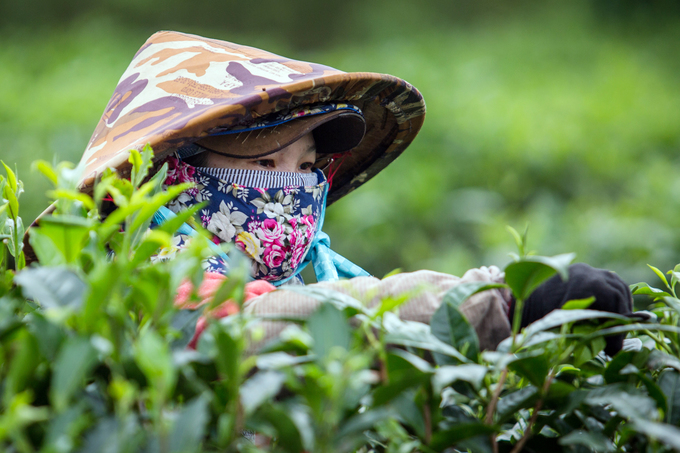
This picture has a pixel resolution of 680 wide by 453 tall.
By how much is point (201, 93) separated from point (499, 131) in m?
2.48

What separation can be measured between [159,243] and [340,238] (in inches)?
93.6

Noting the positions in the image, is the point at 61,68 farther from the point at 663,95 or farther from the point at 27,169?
the point at 663,95

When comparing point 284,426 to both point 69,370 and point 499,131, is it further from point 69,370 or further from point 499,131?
point 499,131

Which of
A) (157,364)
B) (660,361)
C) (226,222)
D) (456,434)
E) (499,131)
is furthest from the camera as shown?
(499,131)

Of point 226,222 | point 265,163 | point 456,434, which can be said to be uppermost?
point 456,434

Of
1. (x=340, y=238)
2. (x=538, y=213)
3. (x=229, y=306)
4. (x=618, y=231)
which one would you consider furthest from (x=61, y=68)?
(x=229, y=306)

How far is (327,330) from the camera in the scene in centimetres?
44

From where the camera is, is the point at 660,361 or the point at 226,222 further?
the point at 226,222

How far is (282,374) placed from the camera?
1.35 feet

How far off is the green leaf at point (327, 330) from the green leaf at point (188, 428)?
3.8 inches

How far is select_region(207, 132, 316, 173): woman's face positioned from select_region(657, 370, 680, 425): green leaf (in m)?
0.94

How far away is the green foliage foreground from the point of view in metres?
0.38

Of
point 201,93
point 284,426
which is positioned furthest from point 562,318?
point 201,93

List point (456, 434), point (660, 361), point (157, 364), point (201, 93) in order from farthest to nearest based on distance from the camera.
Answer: point (201, 93) < point (660, 361) < point (456, 434) < point (157, 364)
